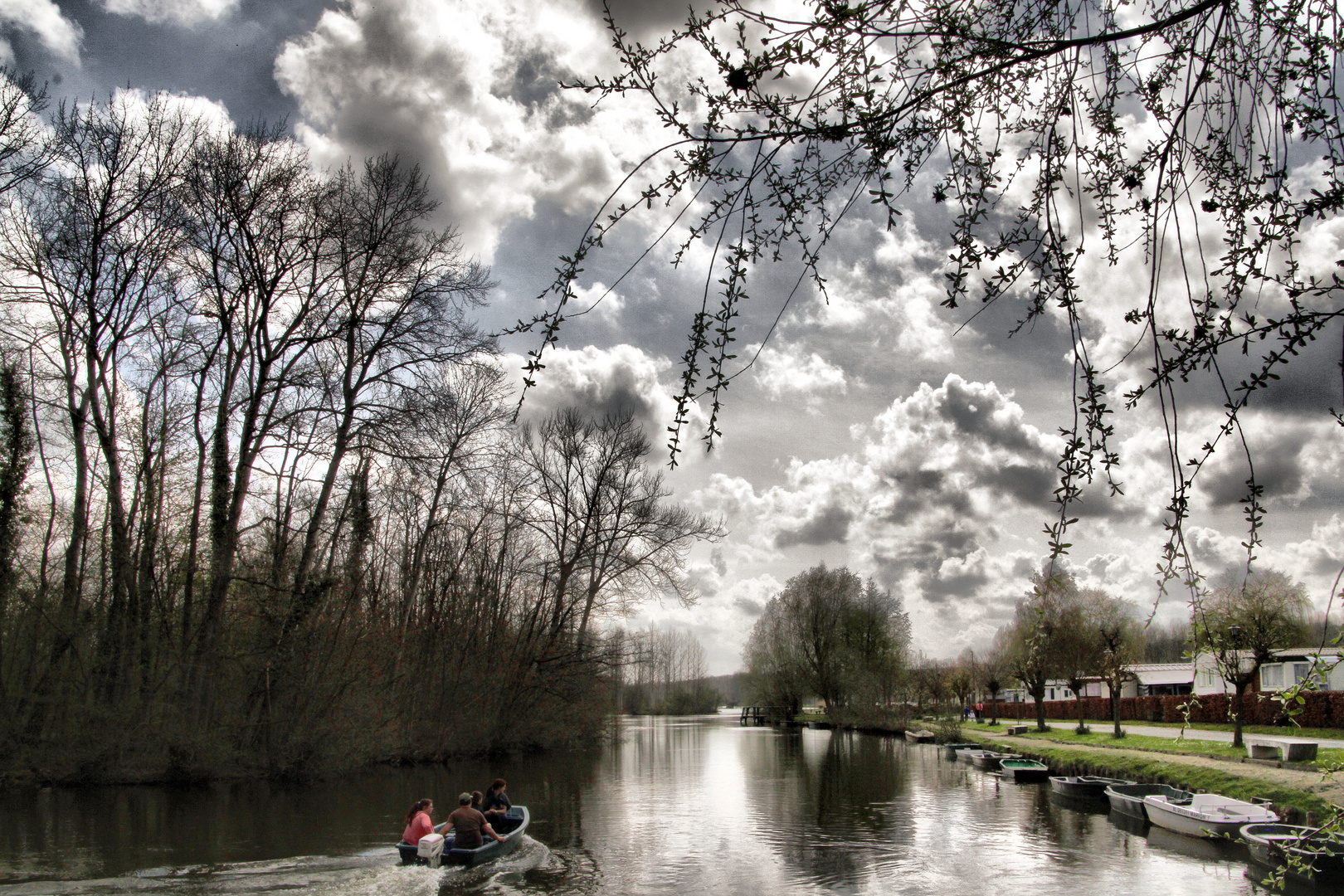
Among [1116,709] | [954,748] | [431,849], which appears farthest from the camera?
[954,748]

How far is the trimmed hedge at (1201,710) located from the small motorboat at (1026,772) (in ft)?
16.5

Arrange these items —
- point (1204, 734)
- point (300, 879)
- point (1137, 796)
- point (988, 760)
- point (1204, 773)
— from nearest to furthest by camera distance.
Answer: point (300, 879), point (1204, 773), point (1137, 796), point (1204, 734), point (988, 760)

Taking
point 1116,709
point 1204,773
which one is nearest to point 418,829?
point 1204,773

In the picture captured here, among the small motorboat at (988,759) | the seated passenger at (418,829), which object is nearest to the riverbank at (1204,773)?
the small motorboat at (988,759)

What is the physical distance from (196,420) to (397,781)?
12.2 m

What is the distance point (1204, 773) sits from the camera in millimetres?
21188

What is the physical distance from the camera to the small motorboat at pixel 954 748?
40.0 m

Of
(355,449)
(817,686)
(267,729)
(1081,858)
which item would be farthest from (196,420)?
(817,686)

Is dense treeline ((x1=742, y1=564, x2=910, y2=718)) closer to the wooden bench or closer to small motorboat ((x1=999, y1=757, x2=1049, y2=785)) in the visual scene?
small motorboat ((x1=999, y1=757, x2=1049, y2=785))

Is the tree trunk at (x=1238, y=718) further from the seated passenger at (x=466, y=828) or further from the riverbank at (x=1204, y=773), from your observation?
the seated passenger at (x=466, y=828)

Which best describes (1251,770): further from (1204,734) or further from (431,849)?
(431,849)

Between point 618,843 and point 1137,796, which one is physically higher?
point 618,843

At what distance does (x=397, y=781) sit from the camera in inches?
→ 1025

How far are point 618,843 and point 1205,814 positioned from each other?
11.9 meters
